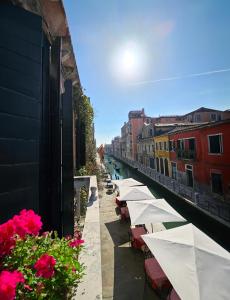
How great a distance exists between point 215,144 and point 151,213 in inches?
452

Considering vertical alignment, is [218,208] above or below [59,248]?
below

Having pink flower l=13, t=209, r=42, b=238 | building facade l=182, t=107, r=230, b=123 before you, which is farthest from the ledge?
building facade l=182, t=107, r=230, b=123

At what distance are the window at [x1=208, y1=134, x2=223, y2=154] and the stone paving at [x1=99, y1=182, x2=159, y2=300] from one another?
10.7 m

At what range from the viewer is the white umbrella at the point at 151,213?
9188 mm

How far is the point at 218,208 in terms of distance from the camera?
13.8m

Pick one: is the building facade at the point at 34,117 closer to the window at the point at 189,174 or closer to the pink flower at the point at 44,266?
the pink flower at the point at 44,266

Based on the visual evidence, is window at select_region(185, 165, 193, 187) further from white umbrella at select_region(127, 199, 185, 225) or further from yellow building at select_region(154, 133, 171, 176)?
white umbrella at select_region(127, 199, 185, 225)

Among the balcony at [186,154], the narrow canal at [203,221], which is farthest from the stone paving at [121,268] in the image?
the balcony at [186,154]

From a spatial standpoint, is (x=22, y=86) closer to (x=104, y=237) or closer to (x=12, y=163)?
(x=12, y=163)

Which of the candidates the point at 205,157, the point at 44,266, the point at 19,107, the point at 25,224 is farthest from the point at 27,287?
the point at 205,157

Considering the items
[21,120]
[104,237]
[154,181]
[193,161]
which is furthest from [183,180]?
[21,120]

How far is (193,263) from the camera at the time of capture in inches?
194

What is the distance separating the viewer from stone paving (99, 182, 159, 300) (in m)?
6.45

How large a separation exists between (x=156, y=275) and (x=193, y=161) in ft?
55.6
